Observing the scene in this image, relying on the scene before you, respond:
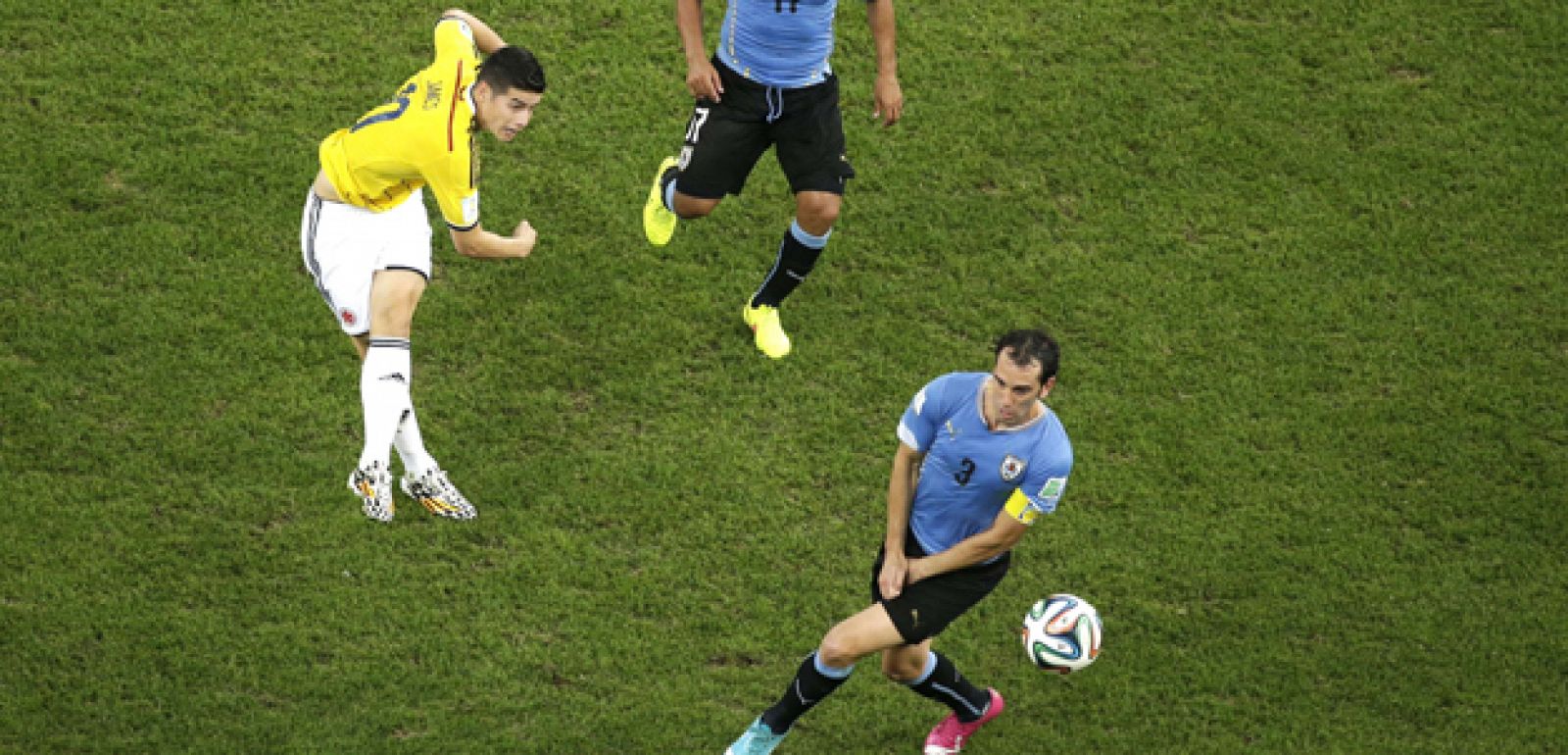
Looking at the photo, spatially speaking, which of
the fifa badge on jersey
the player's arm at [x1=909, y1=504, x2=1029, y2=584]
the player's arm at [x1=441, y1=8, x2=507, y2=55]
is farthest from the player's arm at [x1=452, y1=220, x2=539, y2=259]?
the fifa badge on jersey

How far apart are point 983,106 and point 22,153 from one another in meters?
5.60

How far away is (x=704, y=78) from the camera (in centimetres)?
850

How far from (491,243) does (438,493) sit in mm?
1317

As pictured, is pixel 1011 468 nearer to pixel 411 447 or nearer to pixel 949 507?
pixel 949 507

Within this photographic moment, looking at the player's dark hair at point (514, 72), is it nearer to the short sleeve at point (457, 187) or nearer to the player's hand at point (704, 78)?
the short sleeve at point (457, 187)

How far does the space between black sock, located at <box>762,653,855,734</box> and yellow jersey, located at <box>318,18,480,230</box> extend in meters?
2.43

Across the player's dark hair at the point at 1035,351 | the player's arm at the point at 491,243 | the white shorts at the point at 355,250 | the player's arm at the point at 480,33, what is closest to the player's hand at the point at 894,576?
the player's dark hair at the point at 1035,351

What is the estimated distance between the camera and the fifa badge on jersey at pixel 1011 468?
21.4 ft

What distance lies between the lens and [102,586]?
306 inches

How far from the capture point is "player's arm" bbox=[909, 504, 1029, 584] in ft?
21.6

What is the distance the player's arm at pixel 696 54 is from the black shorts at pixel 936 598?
276cm

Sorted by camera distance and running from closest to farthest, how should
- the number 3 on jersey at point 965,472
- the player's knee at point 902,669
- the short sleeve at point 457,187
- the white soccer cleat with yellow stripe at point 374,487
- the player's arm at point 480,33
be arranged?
the number 3 on jersey at point 965,472, the player's knee at point 902,669, the short sleeve at point 457,187, the white soccer cleat with yellow stripe at point 374,487, the player's arm at point 480,33

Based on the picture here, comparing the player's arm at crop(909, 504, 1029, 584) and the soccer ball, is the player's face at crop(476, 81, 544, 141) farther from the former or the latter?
the soccer ball

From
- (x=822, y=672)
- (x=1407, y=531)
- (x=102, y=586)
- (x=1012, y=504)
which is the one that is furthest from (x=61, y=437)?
(x=1407, y=531)
